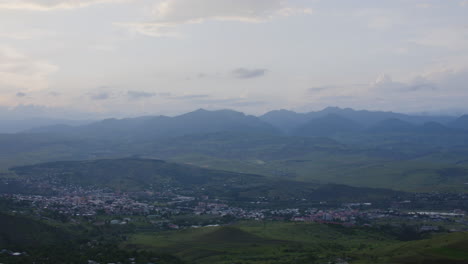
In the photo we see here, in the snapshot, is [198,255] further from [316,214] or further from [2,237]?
[316,214]

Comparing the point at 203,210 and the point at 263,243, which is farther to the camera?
the point at 203,210

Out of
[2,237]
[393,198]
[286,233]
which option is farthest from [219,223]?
[393,198]

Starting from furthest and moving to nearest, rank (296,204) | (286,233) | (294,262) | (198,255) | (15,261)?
(296,204), (286,233), (198,255), (294,262), (15,261)

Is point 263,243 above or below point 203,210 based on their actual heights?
above

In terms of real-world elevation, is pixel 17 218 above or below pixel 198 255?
above

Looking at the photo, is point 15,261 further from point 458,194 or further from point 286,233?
point 458,194

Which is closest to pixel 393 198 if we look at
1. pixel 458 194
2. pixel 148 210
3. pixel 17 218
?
pixel 458 194

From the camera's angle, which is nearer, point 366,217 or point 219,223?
point 219,223

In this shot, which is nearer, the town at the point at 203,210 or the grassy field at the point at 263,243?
the grassy field at the point at 263,243

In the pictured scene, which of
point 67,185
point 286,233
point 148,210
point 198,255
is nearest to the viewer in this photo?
point 198,255

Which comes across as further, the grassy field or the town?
the town
